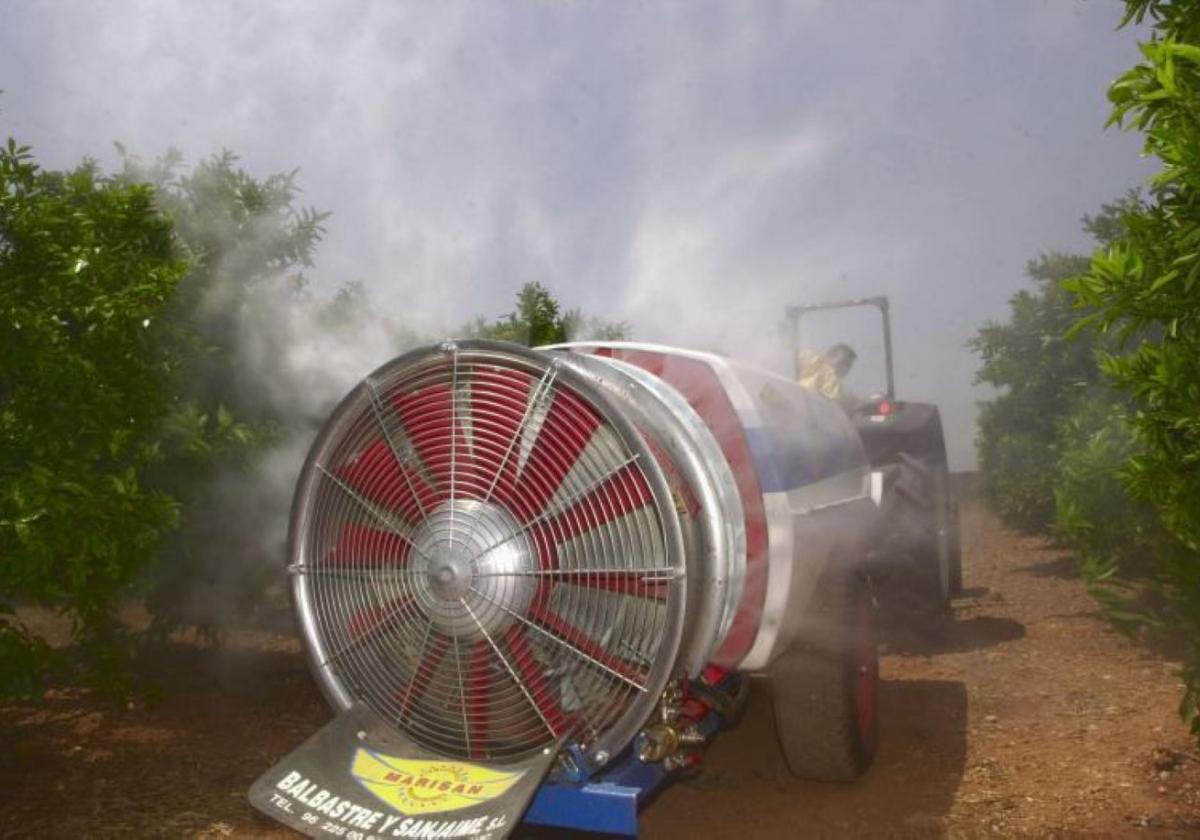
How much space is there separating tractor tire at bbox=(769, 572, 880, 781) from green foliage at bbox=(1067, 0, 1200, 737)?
146cm

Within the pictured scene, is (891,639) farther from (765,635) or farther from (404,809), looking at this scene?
(404,809)

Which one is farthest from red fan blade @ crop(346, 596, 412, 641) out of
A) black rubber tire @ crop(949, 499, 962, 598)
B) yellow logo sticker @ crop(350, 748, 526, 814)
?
black rubber tire @ crop(949, 499, 962, 598)

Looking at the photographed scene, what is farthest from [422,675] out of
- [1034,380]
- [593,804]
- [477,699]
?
[1034,380]

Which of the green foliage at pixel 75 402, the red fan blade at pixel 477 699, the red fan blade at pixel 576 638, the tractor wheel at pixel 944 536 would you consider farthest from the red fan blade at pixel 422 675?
the tractor wheel at pixel 944 536

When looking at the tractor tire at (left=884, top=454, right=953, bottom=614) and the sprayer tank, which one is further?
the tractor tire at (left=884, top=454, right=953, bottom=614)

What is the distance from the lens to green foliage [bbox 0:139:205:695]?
4.55 metres

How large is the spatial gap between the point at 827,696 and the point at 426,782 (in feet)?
5.90

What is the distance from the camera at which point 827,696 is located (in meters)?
4.59

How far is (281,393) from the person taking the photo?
7133 mm

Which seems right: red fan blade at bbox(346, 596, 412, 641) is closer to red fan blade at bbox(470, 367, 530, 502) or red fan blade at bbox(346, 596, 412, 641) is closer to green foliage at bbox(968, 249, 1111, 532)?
red fan blade at bbox(470, 367, 530, 502)

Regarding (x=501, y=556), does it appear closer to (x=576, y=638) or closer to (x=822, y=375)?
(x=576, y=638)

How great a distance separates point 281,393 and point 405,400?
11.3 feet

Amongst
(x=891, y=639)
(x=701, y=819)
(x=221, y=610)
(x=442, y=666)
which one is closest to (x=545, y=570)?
(x=442, y=666)

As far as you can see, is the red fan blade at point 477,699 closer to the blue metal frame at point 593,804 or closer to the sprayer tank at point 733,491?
the blue metal frame at point 593,804
